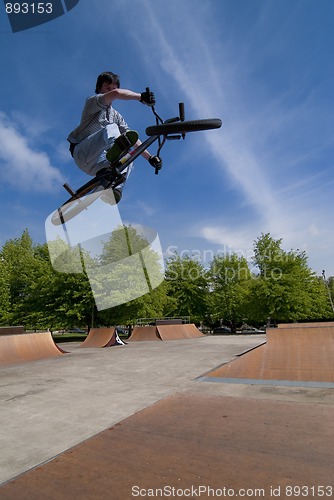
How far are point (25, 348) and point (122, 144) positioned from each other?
35.3 ft

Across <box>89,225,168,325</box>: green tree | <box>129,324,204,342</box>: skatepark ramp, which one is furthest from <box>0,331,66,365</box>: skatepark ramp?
<box>89,225,168,325</box>: green tree

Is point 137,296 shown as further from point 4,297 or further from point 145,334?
point 4,297

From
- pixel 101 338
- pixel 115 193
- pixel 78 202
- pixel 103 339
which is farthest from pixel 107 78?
pixel 101 338

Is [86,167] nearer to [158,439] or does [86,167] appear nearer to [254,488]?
[158,439]

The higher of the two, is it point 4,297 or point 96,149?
point 4,297

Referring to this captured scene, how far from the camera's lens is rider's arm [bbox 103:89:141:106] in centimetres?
293

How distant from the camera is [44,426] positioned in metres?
3.86

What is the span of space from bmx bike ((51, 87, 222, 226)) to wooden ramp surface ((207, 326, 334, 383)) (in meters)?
4.56

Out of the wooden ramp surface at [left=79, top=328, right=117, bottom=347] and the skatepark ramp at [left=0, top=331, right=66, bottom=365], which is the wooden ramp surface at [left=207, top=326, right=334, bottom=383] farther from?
the wooden ramp surface at [left=79, top=328, right=117, bottom=347]

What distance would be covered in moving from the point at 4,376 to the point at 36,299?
19.9 metres

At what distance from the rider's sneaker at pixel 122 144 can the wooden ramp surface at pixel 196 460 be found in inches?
113

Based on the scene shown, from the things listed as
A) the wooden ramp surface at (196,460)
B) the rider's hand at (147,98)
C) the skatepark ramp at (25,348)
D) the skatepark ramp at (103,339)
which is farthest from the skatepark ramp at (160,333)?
the rider's hand at (147,98)

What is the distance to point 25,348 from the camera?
1158 centimetres

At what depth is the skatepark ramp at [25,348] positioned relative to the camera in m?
10.7
